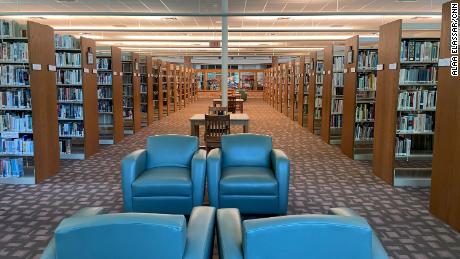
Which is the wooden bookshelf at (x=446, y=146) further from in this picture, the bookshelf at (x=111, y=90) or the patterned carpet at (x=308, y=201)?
the bookshelf at (x=111, y=90)

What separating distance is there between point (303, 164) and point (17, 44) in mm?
4908

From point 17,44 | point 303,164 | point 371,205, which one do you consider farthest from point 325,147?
point 17,44

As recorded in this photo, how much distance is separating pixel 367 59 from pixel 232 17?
6.00 meters

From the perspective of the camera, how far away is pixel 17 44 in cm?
595

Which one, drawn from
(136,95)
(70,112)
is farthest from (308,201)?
(136,95)

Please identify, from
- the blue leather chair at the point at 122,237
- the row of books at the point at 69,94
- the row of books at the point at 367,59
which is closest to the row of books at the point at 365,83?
the row of books at the point at 367,59

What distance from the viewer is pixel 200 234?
7.20 ft

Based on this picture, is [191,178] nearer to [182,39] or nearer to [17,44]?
[17,44]

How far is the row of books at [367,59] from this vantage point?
24.8ft

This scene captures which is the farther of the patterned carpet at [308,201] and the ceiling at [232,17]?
the ceiling at [232,17]

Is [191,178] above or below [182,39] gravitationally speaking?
below

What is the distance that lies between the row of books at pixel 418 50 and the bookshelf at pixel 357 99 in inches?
57.0

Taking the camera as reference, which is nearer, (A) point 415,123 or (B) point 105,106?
(A) point 415,123

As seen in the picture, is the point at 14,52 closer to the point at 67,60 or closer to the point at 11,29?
the point at 11,29
